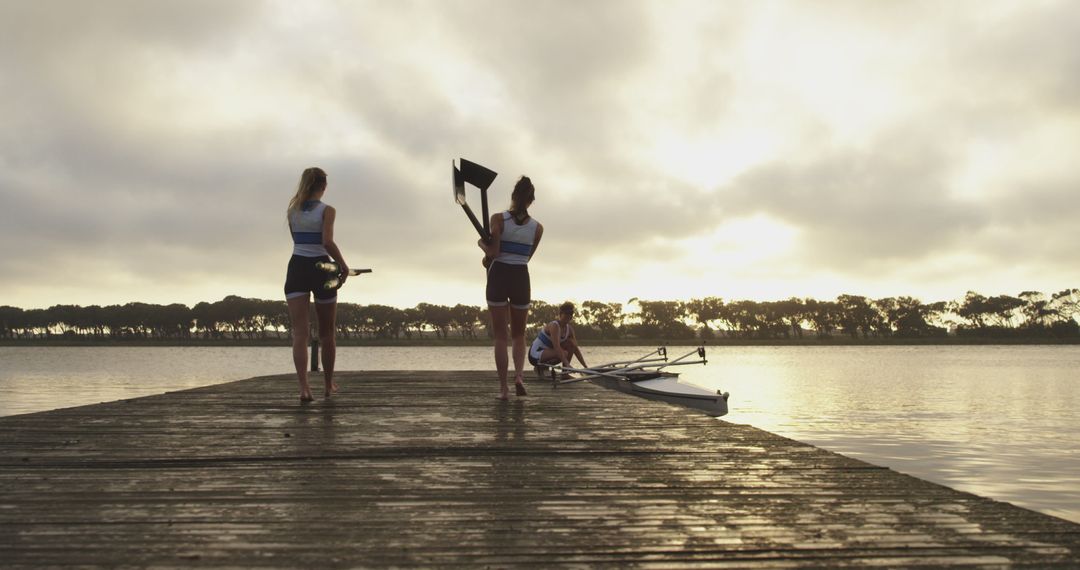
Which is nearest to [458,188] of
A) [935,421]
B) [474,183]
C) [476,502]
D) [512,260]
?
[474,183]

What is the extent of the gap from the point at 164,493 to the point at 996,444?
16275 millimetres

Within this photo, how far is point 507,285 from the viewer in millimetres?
7781

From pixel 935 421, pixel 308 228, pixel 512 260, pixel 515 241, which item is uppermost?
pixel 308 228

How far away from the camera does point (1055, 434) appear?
1633 cm

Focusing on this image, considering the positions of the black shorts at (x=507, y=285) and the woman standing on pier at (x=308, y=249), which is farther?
the black shorts at (x=507, y=285)

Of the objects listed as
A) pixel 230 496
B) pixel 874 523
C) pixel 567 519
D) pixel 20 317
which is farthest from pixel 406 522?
pixel 20 317

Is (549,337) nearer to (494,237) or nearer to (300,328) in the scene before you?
(494,237)

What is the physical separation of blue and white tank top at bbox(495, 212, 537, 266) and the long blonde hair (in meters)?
2.08

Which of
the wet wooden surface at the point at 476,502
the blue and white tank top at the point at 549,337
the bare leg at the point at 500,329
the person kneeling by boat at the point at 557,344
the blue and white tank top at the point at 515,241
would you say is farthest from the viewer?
the blue and white tank top at the point at 549,337

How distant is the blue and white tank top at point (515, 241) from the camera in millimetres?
7719

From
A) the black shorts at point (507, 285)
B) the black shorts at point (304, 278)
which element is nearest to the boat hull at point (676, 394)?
the black shorts at point (507, 285)

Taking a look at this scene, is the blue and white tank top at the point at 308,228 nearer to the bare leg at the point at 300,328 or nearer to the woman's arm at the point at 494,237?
the bare leg at the point at 300,328

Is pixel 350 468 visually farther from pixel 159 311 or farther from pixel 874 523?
pixel 159 311

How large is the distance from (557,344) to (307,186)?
6.49m
